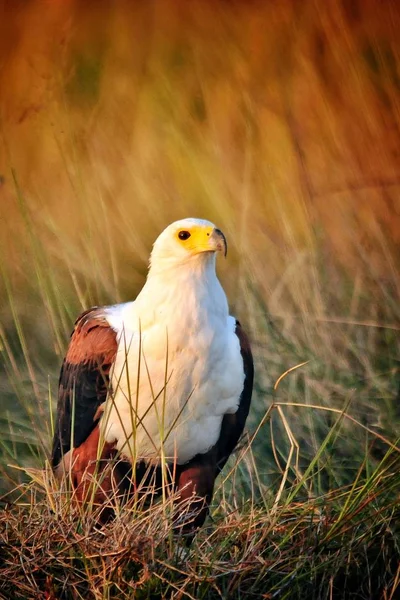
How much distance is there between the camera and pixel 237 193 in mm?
5426

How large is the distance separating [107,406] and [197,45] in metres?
2.40

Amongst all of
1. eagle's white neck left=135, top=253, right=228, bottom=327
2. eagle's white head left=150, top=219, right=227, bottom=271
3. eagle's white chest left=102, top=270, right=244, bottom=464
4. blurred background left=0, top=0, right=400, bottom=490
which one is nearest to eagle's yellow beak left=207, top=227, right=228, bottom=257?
eagle's white head left=150, top=219, right=227, bottom=271

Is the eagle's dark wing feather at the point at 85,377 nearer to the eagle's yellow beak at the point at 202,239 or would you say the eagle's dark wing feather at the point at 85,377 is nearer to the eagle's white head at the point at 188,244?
the eagle's white head at the point at 188,244

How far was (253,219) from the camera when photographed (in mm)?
5391

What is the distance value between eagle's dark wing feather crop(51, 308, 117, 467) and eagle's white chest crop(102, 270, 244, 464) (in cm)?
6

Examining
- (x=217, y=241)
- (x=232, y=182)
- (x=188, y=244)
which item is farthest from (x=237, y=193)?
(x=217, y=241)

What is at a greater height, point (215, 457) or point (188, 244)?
point (188, 244)

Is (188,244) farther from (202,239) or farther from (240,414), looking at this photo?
(240,414)

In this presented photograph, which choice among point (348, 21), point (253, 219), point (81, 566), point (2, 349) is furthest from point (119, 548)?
point (348, 21)

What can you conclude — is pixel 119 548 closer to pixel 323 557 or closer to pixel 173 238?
pixel 323 557

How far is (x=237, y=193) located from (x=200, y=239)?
4.21ft

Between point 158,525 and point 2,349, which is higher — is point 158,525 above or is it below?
below

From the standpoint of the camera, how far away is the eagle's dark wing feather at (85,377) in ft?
14.1

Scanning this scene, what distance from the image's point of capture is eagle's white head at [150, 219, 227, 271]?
13.6ft
